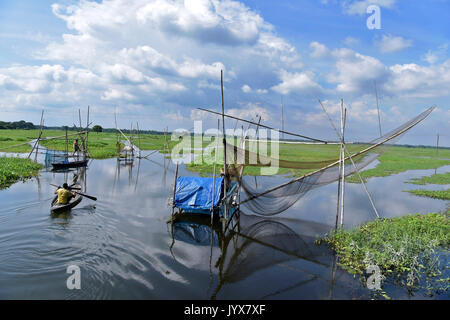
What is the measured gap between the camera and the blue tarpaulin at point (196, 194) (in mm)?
10234

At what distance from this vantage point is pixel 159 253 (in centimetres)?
750

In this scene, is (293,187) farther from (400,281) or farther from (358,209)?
(358,209)

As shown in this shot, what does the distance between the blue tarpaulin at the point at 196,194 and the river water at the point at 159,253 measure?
0.78m

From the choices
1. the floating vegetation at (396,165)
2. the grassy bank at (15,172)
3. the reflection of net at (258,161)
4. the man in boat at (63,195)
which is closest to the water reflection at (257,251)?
the reflection of net at (258,161)

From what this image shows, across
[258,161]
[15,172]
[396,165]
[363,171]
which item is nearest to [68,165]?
[15,172]

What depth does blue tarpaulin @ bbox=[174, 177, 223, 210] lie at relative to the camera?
33.6 ft

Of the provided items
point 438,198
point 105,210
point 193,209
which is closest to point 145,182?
point 105,210

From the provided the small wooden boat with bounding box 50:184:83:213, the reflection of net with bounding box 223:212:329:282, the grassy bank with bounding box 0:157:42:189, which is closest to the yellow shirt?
the small wooden boat with bounding box 50:184:83:213

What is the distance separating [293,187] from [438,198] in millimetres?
12086

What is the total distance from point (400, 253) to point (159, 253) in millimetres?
6624

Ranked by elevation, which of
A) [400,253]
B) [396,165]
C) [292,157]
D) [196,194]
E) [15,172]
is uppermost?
[292,157]

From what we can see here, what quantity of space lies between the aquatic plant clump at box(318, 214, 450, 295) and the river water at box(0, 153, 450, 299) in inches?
18.6

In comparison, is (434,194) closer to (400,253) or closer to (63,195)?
(400,253)

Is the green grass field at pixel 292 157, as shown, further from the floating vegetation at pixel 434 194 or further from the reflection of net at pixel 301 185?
the floating vegetation at pixel 434 194
